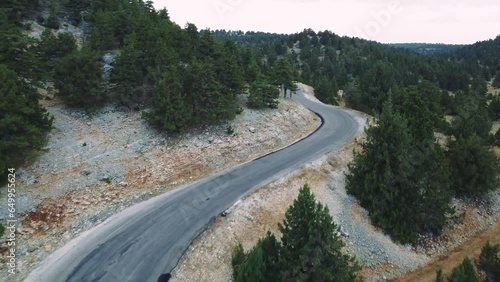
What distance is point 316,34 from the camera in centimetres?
15075

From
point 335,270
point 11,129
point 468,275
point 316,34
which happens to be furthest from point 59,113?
point 316,34

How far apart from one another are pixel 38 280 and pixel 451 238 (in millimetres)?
29850

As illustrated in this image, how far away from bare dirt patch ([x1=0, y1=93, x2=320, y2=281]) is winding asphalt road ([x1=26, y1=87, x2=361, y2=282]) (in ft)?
3.92

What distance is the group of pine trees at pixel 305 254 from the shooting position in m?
15.5

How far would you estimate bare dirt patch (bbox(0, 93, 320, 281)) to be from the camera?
22.3 meters

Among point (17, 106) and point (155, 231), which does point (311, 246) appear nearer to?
point (155, 231)

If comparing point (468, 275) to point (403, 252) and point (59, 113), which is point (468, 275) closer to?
point (403, 252)

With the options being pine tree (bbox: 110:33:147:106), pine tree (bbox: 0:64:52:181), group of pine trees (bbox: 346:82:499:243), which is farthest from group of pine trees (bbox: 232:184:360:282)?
pine tree (bbox: 110:33:147:106)

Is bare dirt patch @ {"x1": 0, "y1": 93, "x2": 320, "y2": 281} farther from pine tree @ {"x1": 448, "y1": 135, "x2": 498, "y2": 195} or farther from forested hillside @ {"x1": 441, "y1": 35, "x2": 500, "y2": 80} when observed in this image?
forested hillside @ {"x1": 441, "y1": 35, "x2": 500, "y2": 80}

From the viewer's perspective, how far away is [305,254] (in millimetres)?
15492

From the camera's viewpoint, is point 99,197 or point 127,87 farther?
point 127,87

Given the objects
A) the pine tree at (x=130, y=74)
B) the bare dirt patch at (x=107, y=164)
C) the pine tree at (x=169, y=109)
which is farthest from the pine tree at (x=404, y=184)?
the pine tree at (x=130, y=74)

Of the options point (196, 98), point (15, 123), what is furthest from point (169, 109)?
point (15, 123)

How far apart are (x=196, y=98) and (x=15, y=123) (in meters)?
15.8
